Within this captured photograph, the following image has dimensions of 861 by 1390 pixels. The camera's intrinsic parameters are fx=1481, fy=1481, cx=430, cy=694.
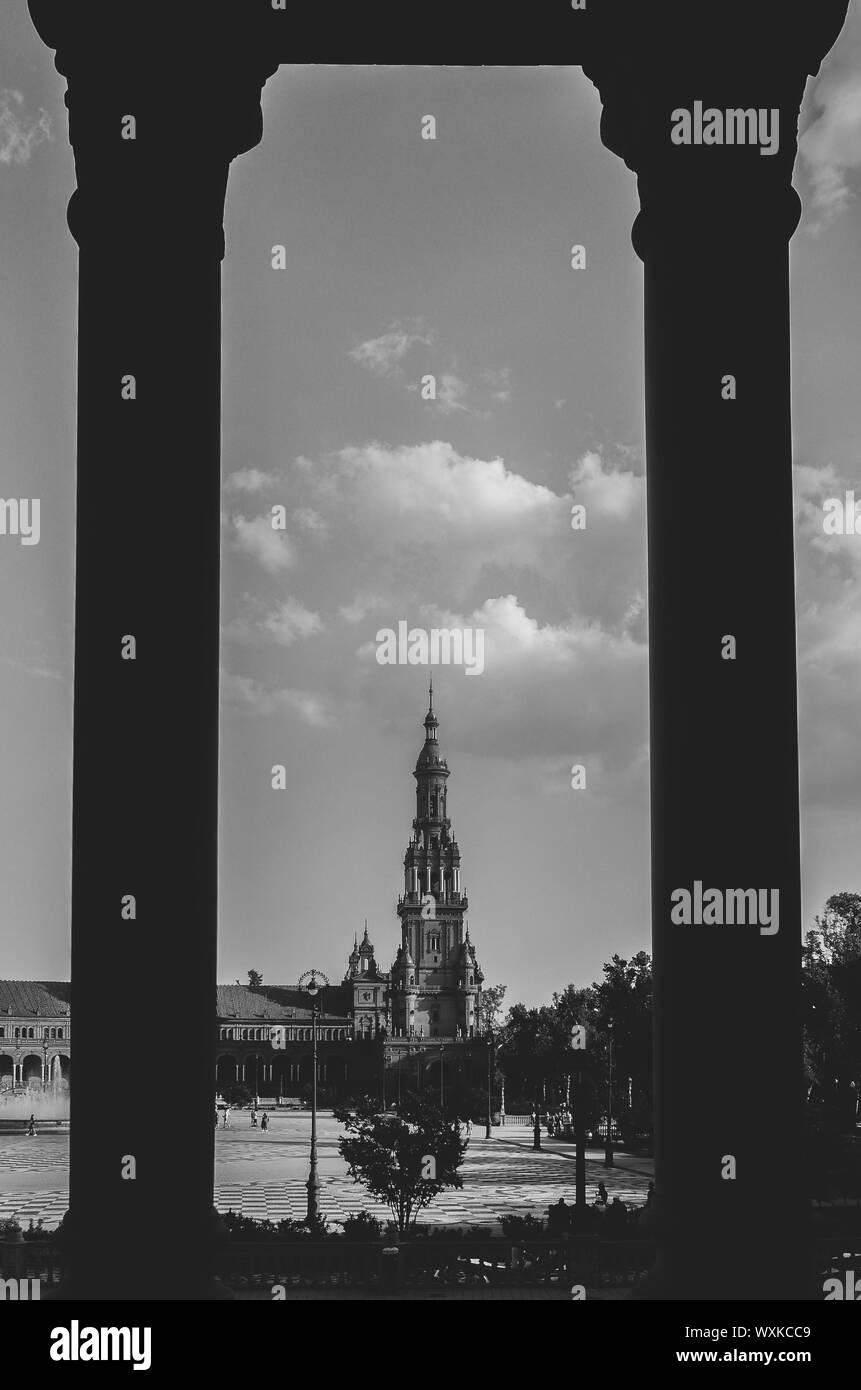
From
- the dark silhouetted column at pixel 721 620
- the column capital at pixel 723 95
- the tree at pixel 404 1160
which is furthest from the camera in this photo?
the tree at pixel 404 1160

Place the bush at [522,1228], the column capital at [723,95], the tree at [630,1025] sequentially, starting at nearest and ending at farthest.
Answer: the column capital at [723,95] → the bush at [522,1228] → the tree at [630,1025]

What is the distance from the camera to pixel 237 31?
98.5ft

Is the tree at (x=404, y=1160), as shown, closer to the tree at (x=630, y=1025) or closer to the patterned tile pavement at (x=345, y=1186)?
the patterned tile pavement at (x=345, y=1186)

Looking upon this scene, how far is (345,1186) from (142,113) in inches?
4435

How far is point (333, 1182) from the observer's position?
5148 inches

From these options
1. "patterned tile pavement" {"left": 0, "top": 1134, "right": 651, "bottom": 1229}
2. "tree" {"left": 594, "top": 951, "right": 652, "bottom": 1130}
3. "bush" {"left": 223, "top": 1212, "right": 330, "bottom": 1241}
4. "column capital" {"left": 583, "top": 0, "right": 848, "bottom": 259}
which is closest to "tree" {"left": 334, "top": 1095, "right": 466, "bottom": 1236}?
"bush" {"left": 223, "top": 1212, "right": 330, "bottom": 1241}

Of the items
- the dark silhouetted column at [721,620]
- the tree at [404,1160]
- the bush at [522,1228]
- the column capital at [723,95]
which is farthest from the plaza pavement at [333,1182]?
the column capital at [723,95]

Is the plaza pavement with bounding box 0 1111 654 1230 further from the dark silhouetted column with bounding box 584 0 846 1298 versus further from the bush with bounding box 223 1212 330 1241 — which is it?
the dark silhouetted column with bounding box 584 0 846 1298

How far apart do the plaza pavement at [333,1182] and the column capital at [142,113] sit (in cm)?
6500

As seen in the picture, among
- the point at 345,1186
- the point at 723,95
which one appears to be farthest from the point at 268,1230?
the point at 345,1186

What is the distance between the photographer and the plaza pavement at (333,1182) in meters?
106

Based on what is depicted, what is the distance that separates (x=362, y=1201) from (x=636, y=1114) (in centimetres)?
6093

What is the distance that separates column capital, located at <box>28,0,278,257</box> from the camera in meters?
29.2
